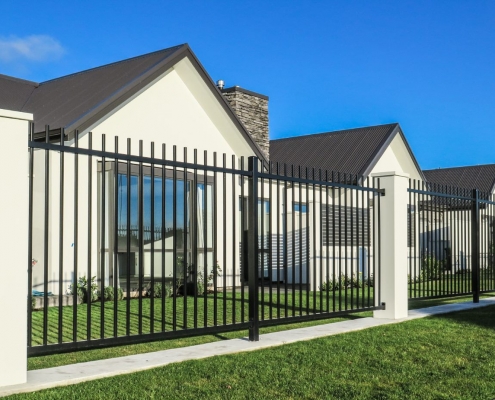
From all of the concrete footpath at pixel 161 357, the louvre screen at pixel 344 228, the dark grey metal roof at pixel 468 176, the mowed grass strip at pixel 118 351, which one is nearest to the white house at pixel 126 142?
the louvre screen at pixel 344 228

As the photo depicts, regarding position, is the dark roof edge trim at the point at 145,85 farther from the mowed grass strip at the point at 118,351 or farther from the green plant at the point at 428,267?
the mowed grass strip at the point at 118,351

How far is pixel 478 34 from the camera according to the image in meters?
16.9

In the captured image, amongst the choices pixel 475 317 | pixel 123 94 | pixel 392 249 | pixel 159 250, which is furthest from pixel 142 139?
pixel 475 317

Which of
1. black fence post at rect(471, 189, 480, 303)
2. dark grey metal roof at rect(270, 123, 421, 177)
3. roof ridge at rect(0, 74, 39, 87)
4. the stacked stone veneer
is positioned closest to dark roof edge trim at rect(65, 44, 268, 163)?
the stacked stone veneer

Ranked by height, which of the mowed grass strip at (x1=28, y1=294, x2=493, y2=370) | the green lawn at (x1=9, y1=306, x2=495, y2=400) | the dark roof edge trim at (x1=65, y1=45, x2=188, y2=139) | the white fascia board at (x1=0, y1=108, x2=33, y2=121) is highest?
the dark roof edge trim at (x1=65, y1=45, x2=188, y2=139)

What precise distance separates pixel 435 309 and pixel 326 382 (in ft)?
20.5

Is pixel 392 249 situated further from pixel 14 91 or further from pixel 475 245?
pixel 14 91

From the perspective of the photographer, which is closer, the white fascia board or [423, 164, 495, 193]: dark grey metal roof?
the white fascia board

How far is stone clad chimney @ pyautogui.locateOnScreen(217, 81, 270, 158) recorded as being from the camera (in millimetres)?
20656

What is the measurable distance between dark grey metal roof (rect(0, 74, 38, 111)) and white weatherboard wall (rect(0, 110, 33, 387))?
10589 millimetres

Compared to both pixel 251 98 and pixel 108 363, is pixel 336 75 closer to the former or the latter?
pixel 251 98

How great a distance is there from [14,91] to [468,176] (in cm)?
2765

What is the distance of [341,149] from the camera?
81.0 ft

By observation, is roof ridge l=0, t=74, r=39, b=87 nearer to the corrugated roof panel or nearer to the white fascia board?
the corrugated roof panel
